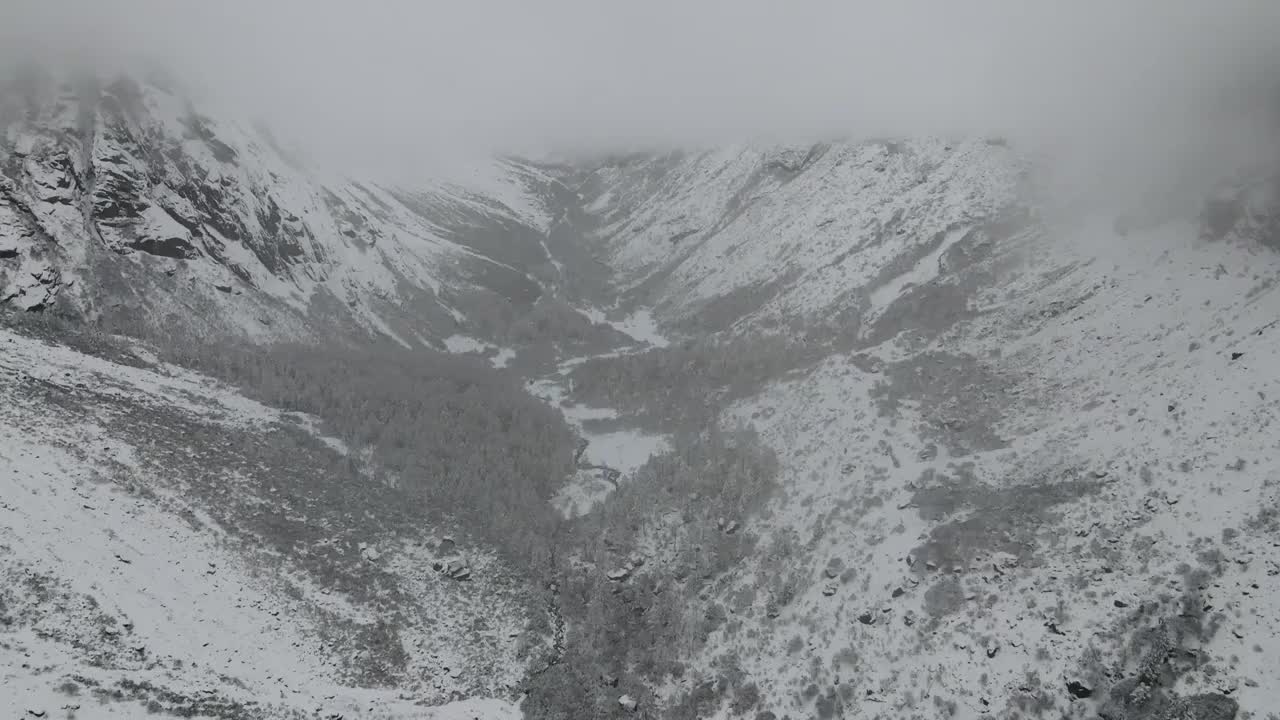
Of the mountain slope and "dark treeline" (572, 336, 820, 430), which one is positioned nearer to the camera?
the mountain slope

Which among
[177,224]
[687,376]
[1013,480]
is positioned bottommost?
[687,376]

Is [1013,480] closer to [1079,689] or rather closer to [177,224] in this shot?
[1079,689]

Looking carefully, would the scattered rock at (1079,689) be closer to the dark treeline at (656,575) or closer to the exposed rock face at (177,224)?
the dark treeline at (656,575)

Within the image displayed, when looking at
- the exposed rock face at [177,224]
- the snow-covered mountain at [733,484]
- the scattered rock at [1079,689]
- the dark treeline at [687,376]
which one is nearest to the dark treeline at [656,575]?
the snow-covered mountain at [733,484]

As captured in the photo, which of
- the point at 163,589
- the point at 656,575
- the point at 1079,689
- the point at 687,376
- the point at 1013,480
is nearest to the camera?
the point at 1079,689

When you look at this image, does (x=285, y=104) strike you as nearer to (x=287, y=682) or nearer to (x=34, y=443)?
(x=34, y=443)

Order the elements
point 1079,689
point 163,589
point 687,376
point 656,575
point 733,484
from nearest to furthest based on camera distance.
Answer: point 1079,689, point 163,589, point 656,575, point 733,484, point 687,376

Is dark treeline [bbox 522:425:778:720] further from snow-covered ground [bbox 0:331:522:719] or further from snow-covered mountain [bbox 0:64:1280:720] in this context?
snow-covered ground [bbox 0:331:522:719]

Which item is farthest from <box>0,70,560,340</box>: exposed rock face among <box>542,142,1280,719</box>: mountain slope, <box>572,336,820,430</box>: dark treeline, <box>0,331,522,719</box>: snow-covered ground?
<box>542,142,1280,719</box>: mountain slope

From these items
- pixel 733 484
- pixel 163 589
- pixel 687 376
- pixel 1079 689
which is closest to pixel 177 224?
pixel 163 589
